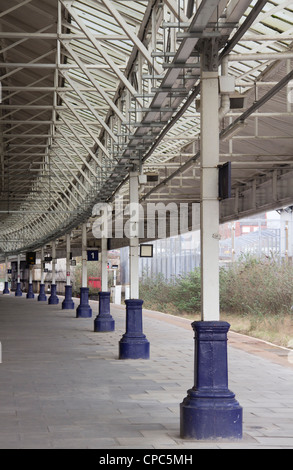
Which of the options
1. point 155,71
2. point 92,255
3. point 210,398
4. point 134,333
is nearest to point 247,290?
point 92,255

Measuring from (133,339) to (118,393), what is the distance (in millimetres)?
4898

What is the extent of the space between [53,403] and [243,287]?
81.8 ft

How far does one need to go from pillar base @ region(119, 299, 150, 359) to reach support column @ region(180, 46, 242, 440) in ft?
26.6

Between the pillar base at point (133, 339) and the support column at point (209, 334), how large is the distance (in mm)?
8121

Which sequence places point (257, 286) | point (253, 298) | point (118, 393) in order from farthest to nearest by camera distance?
point (257, 286) < point (253, 298) < point (118, 393)

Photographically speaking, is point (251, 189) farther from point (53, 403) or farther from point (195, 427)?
point (195, 427)

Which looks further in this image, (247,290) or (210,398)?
(247,290)

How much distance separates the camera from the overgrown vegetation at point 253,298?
90.8ft

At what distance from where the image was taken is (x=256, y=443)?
28.2 ft

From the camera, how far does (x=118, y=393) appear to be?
12.4 m

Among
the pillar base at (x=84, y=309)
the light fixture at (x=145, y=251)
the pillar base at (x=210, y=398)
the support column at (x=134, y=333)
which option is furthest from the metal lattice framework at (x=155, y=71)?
the pillar base at (x=84, y=309)

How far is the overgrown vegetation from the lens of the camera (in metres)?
27.7

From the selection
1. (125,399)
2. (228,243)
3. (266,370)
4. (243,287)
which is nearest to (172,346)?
(266,370)

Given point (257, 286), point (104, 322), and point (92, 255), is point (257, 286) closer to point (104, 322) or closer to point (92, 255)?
point (92, 255)
